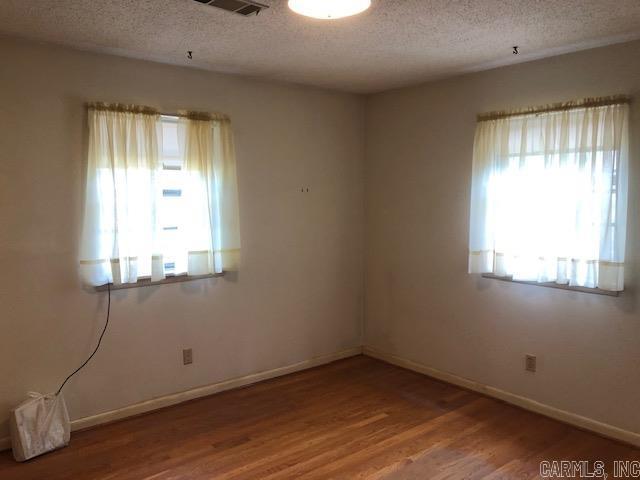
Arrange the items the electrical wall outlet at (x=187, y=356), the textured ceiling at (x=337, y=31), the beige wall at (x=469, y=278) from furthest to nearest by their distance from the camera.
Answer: the electrical wall outlet at (x=187, y=356)
the beige wall at (x=469, y=278)
the textured ceiling at (x=337, y=31)

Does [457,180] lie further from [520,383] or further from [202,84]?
[202,84]

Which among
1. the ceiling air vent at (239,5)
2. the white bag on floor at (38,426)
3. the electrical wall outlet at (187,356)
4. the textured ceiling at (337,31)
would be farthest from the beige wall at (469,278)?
the white bag on floor at (38,426)

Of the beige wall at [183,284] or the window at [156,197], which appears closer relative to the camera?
the beige wall at [183,284]

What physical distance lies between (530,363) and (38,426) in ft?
10.2

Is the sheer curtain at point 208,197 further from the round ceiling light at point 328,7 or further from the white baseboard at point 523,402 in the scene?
the white baseboard at point 523,402

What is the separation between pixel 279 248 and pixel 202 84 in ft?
4.47

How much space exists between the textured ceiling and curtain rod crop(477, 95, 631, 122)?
1.06 ft

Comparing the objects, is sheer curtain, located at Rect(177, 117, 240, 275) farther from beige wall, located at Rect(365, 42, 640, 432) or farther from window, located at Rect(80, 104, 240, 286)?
beige wall, located at Rect(365, 42, 640, 432)

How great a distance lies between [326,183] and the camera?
14.4 ft

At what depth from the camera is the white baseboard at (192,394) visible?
10.7 ft

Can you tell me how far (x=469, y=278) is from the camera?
3.85m

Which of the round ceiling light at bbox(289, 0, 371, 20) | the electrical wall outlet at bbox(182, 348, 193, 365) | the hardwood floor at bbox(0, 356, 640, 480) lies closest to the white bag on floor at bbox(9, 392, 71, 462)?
the hardwood floor at bbox(0, 356, 640, 480)

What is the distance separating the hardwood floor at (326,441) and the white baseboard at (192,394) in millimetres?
64

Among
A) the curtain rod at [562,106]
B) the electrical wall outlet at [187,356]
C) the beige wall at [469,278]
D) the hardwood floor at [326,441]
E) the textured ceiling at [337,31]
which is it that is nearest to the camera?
the textured ceiling at [337,31]
